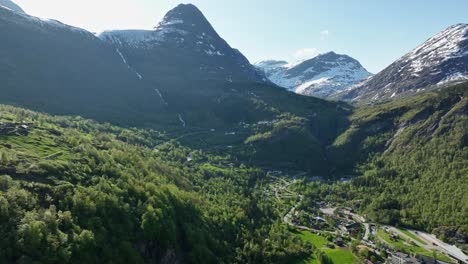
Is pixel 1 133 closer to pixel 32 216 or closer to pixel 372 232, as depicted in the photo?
pixel 32 216

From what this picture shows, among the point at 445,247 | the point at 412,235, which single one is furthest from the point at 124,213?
the point at 445,247

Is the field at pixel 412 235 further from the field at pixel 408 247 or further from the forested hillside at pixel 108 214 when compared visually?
the forested hillside at pixel 108 214

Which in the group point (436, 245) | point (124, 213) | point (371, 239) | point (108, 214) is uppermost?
point (108, 214)

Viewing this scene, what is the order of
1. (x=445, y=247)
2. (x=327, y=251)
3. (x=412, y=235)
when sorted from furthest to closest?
(x=412, y=235), (x=445, y=247), (x=327, y=251)

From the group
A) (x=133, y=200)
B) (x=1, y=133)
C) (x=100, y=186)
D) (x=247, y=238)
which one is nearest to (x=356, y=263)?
(x=247, y=238)

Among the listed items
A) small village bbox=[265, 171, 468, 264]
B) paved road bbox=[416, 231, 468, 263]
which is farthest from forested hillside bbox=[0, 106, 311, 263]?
paved road bbox=[416, 231, 468, 263]

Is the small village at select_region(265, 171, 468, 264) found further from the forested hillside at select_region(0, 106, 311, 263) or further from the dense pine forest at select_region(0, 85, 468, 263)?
the forested hillside at select_region(0, 106, 311, 263)

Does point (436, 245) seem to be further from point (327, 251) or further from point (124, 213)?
point (124, 213)

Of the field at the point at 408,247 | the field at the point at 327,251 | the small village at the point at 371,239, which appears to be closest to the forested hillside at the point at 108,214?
the field at the point at 327,251

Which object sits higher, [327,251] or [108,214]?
[108,214]
